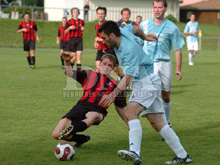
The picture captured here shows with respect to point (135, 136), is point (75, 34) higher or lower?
higher

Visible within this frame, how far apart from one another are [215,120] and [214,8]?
6304cm

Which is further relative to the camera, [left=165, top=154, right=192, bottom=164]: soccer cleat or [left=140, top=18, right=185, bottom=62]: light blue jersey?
[left=140, top=18, right=185, bottom=62]: light blue jersey

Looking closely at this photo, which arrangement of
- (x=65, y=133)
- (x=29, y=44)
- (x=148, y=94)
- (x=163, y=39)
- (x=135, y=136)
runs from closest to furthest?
1. (x=135, y=136)
2. (x=148, y=94)
3. (x=65, y=133)
4. (x=163, y=39)
5. (x=29, y=44)

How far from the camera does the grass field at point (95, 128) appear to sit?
6.21 m

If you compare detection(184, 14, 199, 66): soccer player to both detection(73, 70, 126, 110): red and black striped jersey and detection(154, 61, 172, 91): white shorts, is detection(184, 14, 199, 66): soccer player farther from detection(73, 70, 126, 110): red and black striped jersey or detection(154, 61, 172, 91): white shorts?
detection(73, 70, 126, 110): red and black striped jersey

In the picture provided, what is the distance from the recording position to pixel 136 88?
19.0 ft

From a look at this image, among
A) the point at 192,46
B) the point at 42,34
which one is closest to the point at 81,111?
the point at 192,46

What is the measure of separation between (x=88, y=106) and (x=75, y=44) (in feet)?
36.8

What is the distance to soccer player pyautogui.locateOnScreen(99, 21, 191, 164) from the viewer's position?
5.46 metres

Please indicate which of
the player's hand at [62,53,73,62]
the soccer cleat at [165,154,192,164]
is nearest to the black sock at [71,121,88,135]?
the player's hand at [62,53,73,62]

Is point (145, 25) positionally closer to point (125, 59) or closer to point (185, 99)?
point (125, 59)

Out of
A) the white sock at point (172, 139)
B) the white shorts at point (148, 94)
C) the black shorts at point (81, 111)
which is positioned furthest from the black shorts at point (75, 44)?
the white sock at point (172, 139)

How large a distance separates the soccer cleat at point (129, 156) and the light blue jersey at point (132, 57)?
883 mm

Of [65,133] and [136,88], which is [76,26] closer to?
[65,133]
